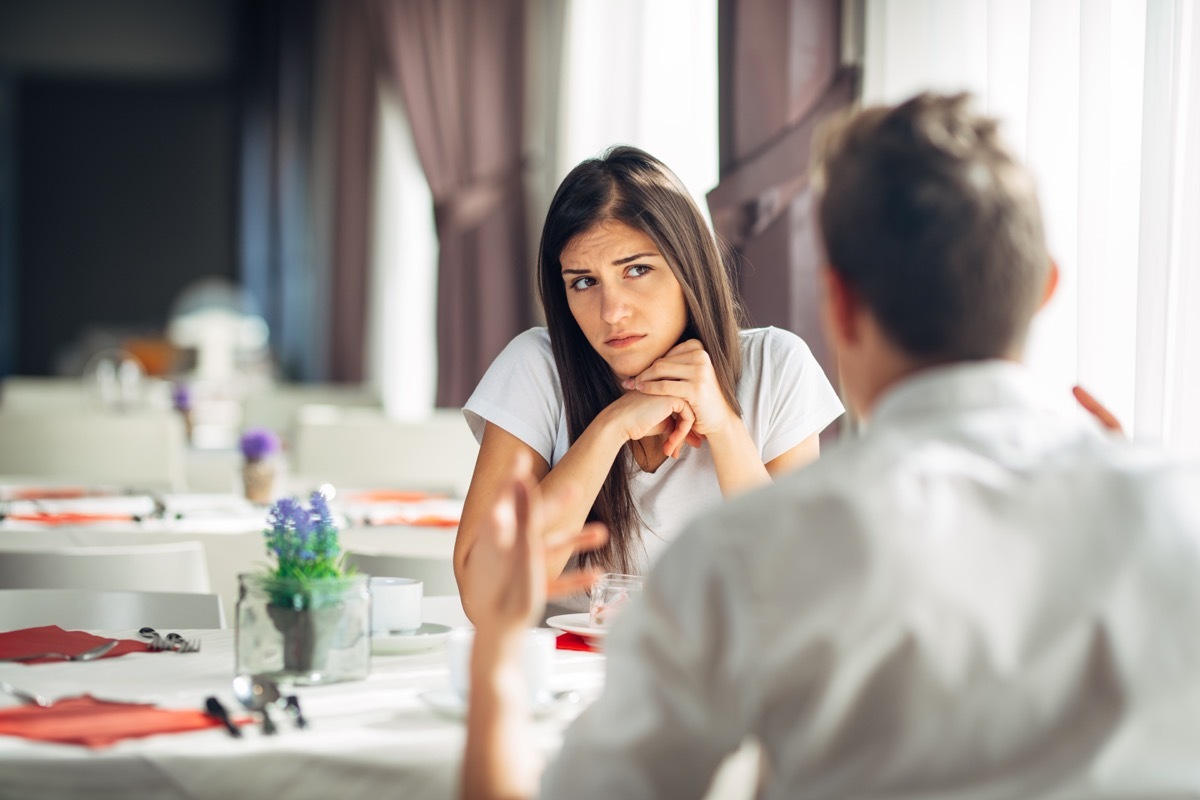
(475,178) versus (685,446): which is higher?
(475,178)

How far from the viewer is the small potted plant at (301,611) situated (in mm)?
1349

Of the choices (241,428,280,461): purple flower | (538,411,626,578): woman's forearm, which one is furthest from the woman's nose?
(241,428,280,461): purple flower

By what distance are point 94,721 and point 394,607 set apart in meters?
0.46

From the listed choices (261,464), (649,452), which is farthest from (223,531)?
(649,452)

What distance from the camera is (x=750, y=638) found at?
82 cm

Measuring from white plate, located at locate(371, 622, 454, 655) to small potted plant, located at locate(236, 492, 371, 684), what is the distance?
165mm

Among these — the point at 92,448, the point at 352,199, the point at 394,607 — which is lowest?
the point at 92,448

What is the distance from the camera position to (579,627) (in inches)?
65.7

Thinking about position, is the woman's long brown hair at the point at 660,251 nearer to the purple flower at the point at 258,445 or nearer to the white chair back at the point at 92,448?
the purple flower at the point at 258,445

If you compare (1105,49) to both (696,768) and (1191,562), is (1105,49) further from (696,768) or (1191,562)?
(696,768)

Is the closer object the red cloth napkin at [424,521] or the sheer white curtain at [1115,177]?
the sheer white curtain at [1115,177]

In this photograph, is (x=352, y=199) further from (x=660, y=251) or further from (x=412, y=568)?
(x=660, y=251)

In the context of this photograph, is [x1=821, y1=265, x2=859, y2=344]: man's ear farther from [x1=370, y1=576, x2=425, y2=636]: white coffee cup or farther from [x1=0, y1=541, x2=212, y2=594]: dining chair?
[x1=0, y1=541, x2=212, y2=594]: dining chair

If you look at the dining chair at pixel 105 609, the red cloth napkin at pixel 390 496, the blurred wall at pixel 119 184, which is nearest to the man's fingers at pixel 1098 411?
the dining chair at pixel 105 609
